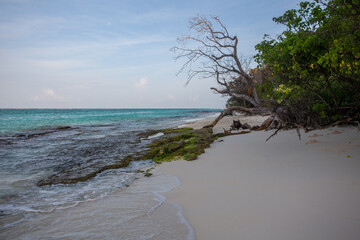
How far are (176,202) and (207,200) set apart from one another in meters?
0.55

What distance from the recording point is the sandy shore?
252 cm

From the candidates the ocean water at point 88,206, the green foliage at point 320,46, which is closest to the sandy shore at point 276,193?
the ocean water at point 88,206

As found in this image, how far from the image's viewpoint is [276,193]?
3.43 meters

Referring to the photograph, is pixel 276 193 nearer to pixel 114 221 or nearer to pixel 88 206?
pixel 114 221

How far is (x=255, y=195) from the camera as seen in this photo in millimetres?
3457

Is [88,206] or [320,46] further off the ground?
[320,46]

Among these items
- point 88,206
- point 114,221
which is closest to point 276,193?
point 114,221

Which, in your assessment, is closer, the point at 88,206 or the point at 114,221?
the point at 114,221

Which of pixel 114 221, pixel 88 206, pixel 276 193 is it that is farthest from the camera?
pixel 88 206

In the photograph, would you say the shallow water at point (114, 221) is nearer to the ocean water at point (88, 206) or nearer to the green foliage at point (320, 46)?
the ocean water at point (88, 206)

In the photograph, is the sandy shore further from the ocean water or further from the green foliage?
the green foliage

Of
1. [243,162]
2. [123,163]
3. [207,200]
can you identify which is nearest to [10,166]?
[123,163]

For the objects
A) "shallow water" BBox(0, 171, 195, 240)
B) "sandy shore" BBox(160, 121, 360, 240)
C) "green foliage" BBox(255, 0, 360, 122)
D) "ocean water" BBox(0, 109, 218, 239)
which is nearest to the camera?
"sandy shore" BBox(160, 121, 360, 240)

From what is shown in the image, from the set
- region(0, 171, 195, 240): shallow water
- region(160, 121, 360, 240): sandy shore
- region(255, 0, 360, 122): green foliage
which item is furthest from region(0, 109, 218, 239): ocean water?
region(255, 0, 360, 122): green foliage
